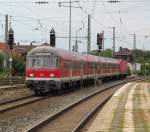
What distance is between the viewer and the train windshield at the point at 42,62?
33.4 metres

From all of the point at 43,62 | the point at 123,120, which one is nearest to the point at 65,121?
the point at 123,120

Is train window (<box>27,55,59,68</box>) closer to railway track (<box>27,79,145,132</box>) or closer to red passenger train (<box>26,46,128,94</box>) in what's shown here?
red passenger train (<box>26,46,128,94</box>)

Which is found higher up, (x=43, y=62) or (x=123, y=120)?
(x=43, y=62)

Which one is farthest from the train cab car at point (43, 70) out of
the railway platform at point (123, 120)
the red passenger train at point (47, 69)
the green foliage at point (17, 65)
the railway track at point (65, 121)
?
the green foliage at point (17, 65)

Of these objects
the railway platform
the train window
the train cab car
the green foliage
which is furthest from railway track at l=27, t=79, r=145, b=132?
the green foliage

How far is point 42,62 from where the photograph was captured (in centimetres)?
3359

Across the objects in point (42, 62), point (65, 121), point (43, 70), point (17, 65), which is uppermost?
point (17, 65)

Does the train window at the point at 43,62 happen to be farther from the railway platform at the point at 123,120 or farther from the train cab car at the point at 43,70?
the railway platform at the point at 123,120

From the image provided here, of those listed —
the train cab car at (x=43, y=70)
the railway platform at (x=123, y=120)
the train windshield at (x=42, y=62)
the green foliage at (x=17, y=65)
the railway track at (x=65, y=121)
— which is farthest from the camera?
the green foliage at (x=17, y=65)

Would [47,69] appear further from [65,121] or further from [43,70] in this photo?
[65,121]

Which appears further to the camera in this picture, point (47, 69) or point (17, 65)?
point (17, 65)

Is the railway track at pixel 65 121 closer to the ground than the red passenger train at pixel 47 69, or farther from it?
closer to the ground

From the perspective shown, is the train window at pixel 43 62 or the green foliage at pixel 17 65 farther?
the green foliage at pixel 17 65

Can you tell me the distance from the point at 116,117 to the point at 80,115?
7.03ft
